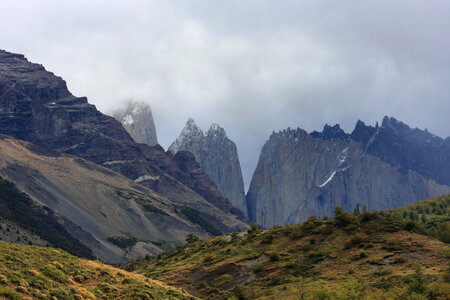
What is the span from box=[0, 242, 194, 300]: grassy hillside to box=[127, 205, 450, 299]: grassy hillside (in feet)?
43.5

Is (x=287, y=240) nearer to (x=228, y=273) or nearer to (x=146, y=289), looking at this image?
(x=228, y=273)

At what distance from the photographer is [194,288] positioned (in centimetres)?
6975

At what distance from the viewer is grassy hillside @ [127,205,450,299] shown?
5053cm

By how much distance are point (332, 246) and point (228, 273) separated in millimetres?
15181

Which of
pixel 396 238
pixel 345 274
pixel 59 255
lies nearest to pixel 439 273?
pixel 345 274

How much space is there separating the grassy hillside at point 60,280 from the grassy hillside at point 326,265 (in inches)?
522

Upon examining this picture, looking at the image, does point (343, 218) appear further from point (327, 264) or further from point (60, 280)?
point (60, 280)

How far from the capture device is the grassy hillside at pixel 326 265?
50531 millimetres

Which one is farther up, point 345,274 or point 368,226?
point 368,226

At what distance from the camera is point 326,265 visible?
6538 cm

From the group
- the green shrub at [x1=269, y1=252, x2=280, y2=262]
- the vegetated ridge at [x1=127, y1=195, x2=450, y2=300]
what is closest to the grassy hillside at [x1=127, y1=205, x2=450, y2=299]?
the vegetated ridge at [x1=127, y1=195, x2=450, y2=300]

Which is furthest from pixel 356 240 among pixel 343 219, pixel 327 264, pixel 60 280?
pixel 60 280

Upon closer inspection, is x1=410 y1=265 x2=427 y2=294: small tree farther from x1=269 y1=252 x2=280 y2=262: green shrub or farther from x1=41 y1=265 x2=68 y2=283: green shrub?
x1=41 y1=265 x2=68 y2=283: green shrub

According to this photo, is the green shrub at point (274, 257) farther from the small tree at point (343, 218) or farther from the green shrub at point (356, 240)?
the small tree at point (343, 218)
